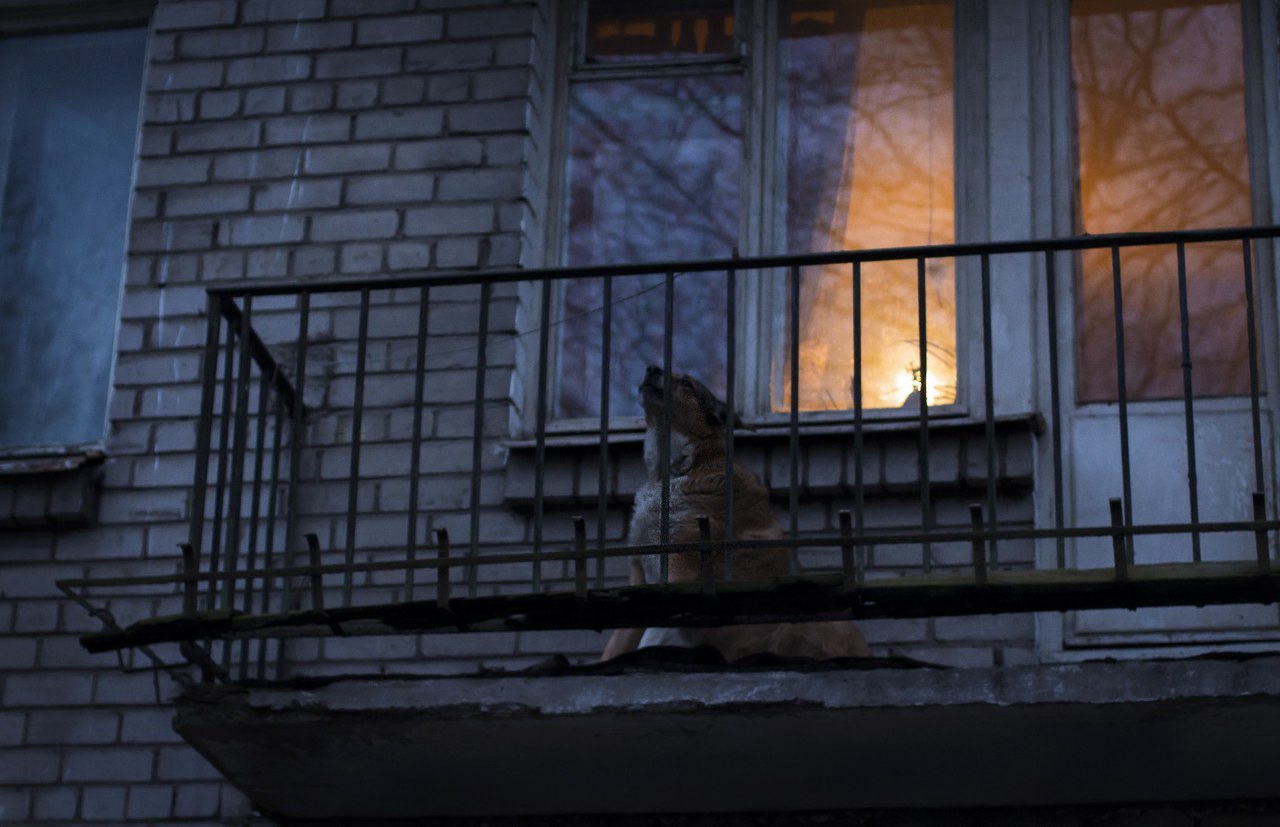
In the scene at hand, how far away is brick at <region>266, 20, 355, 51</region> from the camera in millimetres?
7504

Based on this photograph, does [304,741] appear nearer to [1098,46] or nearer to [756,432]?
[756,432]

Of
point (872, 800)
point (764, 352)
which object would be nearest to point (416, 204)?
point (764, 352)

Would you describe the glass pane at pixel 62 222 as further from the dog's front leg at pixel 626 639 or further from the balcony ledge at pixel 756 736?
the dog's front leg at pixel 626 639

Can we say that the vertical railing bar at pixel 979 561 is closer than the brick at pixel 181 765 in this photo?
Yes

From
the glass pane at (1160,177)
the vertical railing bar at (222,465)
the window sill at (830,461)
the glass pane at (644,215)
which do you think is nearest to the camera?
the vertical railing bar at (222,465)

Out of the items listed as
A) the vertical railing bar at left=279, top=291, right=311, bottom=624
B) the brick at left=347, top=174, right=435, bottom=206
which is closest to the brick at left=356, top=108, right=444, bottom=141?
the brick at left=347, top=174, right=435, bottom=206

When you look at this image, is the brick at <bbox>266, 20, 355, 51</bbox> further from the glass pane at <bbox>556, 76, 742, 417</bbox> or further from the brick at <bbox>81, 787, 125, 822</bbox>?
the brick at <bbox>81, 787, 125, 822</bbox>

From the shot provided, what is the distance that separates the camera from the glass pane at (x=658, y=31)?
7.51m

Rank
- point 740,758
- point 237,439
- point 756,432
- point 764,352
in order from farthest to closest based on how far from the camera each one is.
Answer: point 764,352 < point 756,432 < point 237,439 < point 740,758

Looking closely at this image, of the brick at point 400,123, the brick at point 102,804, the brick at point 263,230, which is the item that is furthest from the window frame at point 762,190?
the brick at point 102,804

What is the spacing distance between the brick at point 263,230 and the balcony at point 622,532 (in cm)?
23

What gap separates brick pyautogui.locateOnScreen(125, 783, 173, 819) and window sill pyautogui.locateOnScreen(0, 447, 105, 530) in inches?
36.7

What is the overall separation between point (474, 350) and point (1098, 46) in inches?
91.4

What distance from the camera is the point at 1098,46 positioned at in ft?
23.4
